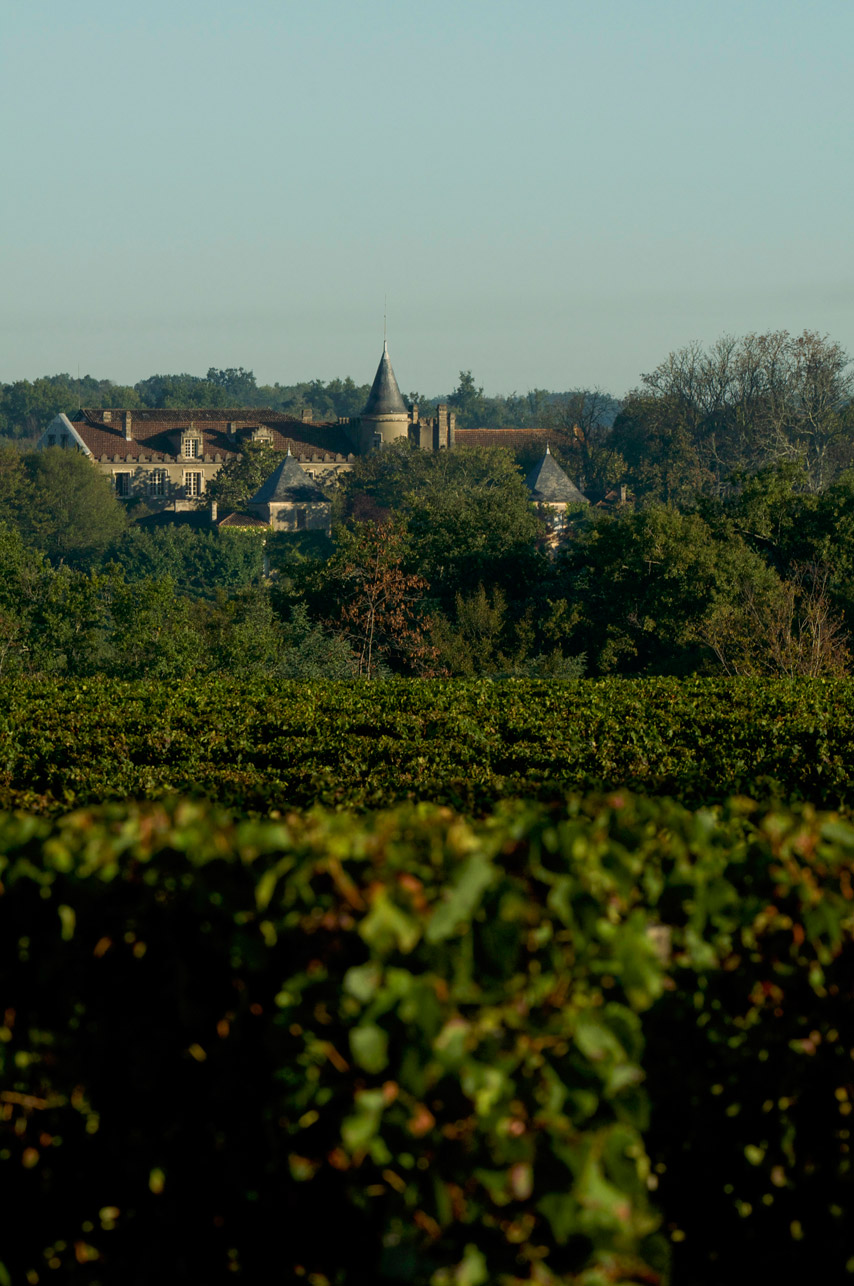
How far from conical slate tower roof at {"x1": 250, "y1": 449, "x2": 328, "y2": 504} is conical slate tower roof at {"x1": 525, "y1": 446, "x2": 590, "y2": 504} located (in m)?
17.2

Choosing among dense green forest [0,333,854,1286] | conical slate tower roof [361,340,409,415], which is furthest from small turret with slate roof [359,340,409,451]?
dense green forest [0,333,854,1286]

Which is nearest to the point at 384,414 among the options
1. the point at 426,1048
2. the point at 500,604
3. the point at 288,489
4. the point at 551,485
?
the point at 288,489

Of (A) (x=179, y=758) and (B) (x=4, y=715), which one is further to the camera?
(B) (x=4, y=715)

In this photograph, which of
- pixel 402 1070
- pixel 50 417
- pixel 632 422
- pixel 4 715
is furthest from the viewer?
pixel 50 417

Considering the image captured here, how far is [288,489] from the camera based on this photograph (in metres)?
94.2

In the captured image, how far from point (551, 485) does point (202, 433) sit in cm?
3738

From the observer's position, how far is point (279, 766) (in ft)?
38.1

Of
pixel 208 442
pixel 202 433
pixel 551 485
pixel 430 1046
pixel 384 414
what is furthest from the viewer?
pixel 208 442

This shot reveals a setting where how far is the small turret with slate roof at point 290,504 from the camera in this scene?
93562mm

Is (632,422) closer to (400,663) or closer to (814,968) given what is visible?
(400,663)

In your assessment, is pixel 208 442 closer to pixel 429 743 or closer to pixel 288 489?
pixel 288 489

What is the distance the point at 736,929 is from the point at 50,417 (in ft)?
615

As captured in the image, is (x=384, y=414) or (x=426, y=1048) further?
(x=384, y=414)

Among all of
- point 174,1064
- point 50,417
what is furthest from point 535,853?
point 50,417
